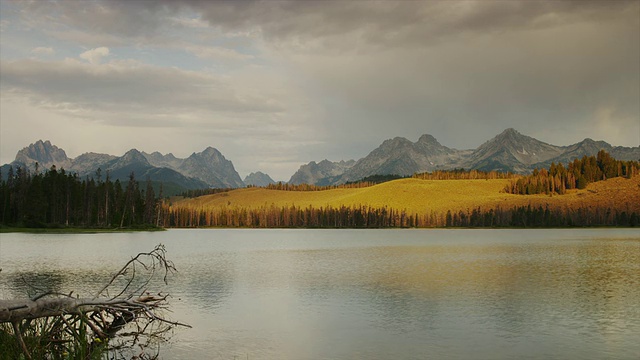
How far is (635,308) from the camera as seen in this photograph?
108 feet

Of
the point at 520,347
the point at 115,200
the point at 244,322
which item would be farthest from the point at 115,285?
the point at 115,200

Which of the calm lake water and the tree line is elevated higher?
the tree line

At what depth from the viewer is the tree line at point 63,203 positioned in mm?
156125

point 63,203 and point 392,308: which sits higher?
point 63,203

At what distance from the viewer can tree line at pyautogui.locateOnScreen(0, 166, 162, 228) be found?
156125 millimetres

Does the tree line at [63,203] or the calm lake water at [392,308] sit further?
the tree line at [63,203]

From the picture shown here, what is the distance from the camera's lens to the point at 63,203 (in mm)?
169375

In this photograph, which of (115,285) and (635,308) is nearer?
(635,308)

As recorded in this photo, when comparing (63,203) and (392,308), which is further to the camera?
(63,203)

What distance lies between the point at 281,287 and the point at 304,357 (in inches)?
863

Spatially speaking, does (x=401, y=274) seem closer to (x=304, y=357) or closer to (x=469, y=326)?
(x=469, y=326)

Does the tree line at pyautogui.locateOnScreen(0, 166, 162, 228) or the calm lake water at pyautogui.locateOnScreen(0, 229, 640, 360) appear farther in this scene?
the tree line at pyautogui.locateOnScreen(0, 166, 162, 228)

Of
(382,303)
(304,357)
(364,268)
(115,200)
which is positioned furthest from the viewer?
(115,200)

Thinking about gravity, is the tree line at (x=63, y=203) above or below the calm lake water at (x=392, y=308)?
above
